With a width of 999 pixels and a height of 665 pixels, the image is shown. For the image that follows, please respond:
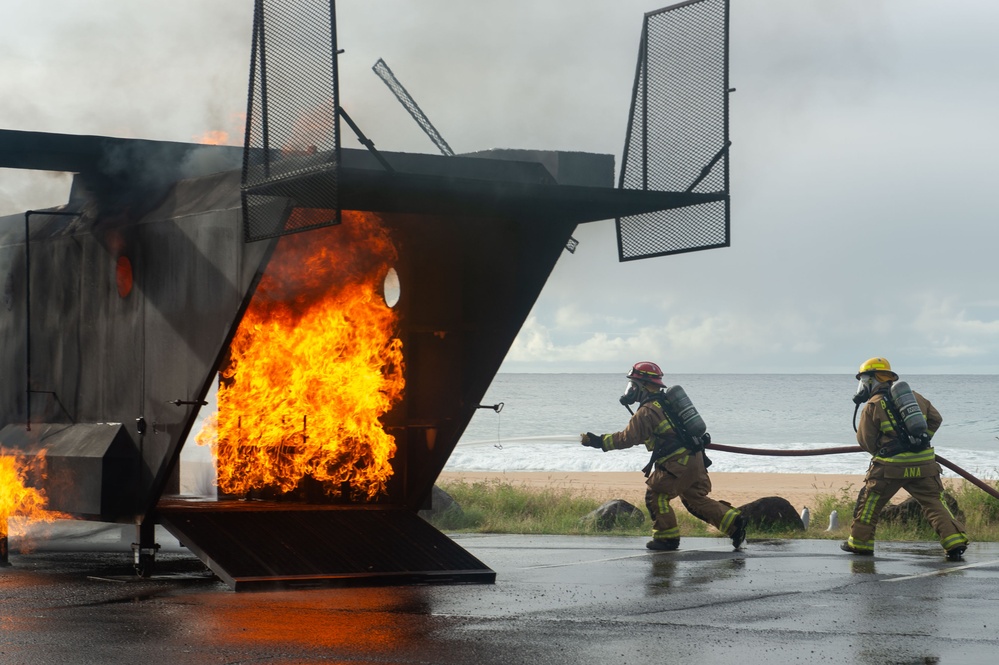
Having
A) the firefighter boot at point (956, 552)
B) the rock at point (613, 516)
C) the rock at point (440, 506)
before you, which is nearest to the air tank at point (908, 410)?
the firefighter boot at point (956, 552)

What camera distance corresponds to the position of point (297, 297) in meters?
12.3

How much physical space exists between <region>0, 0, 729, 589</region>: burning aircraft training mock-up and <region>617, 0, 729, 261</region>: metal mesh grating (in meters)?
0.02

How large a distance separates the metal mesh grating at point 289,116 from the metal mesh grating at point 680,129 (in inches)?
107

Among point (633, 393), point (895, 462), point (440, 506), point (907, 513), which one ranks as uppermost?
point (633, 393)

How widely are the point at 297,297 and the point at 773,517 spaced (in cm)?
715

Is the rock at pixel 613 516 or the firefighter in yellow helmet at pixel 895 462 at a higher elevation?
the firefighter in yellow helmet at pixel 895 462

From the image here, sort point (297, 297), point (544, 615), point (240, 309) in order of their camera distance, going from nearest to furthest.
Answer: point (544, 615)
point (240, 309)
point (297, 297)

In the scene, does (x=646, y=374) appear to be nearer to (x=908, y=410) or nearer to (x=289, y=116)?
(x=908, y=410)

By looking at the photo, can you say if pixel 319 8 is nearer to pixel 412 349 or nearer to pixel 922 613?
pixel 412 349

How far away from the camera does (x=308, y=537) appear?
36.4ft

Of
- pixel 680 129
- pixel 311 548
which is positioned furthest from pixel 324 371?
pixel 680 129

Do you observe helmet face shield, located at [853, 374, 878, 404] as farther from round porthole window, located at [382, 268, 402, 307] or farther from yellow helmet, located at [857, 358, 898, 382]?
round porthole window, located at [382, 268, 402, 307]

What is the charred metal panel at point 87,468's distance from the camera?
1115 centimetres

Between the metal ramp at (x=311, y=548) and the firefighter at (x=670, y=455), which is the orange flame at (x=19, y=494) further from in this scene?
the firefighter at (x=670, y=455)
